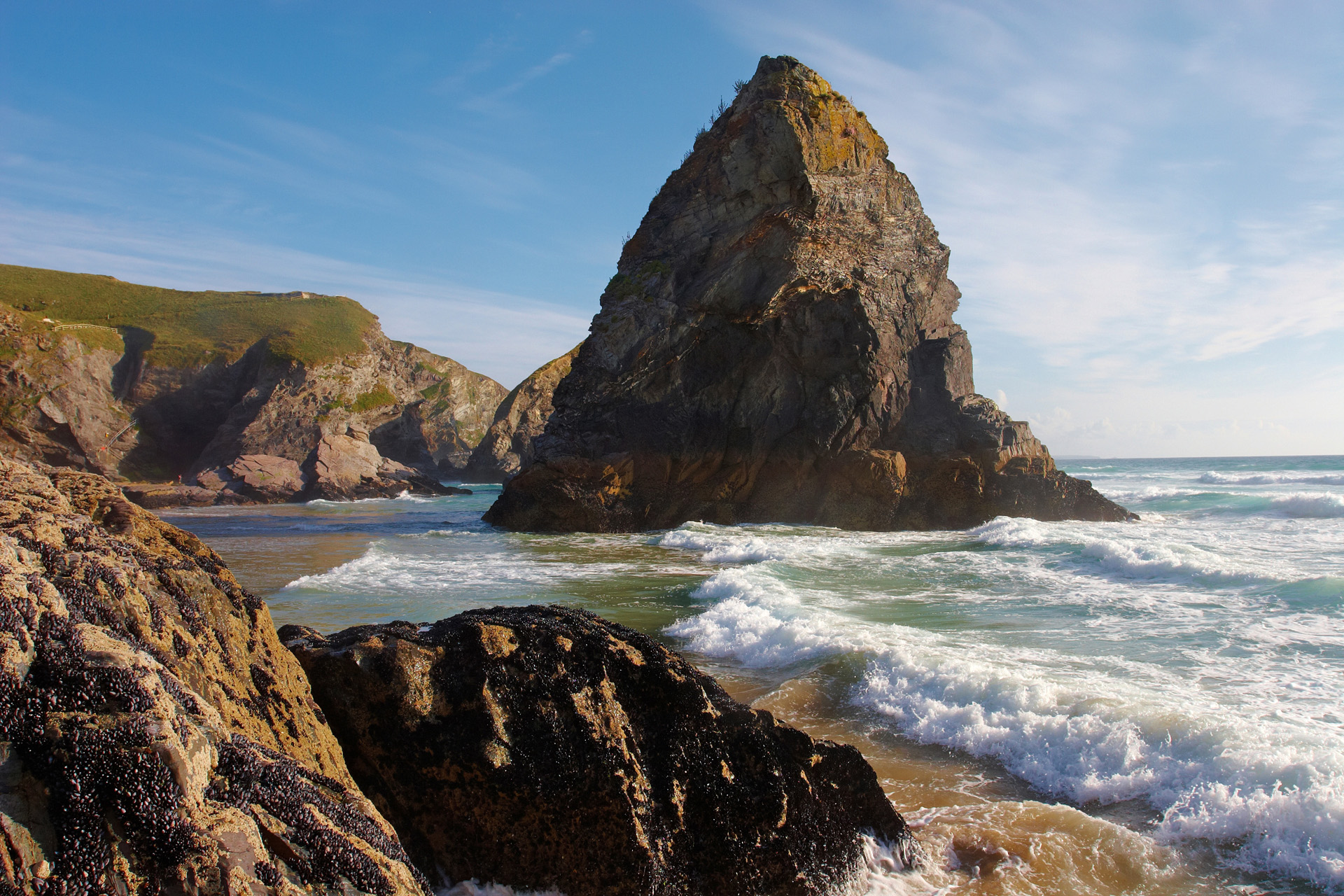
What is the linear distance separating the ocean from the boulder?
2134 cm

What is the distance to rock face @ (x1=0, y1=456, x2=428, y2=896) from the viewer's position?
5.48 ft

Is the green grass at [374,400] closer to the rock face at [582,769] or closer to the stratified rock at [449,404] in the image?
the stratified rock at [449,404]

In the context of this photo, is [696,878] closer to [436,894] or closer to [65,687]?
[436,894]

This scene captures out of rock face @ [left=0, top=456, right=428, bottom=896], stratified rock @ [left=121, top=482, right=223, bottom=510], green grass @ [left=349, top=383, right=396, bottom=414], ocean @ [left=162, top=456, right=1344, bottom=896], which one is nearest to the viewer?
rock face @ [left=0, top=456, right=428, bottom=896]

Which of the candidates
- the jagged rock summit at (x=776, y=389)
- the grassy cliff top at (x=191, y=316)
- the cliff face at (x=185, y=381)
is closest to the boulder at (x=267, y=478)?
the cliff face at (x=185, y=381)

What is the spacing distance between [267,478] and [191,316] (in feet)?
99.5

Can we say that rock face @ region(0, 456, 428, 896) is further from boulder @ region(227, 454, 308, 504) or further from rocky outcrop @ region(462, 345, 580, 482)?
rocky outcrop @ region(462, 345, 580, 482)

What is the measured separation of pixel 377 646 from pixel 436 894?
1.20 meters

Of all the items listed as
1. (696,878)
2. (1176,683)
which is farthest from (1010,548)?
(696,878)

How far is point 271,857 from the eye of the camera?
198 centimetres

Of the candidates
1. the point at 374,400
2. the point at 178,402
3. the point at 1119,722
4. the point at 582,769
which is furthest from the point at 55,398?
the point at 1119,722

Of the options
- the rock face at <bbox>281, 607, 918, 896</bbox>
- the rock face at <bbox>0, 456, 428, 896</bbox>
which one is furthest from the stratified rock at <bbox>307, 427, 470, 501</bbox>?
the rock face at <bbox>0, 456, 428, 896</bbox>

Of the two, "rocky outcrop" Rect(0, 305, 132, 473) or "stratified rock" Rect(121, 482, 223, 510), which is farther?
"rocky outcrop" Rect(0, 305, 132, 473)

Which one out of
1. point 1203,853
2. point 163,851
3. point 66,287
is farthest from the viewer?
point 66,287
